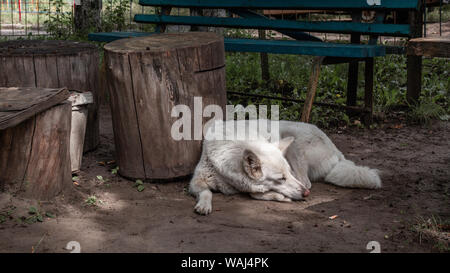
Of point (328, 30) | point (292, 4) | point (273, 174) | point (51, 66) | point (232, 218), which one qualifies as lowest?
point (232, 218)

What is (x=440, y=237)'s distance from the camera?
3.11 metres

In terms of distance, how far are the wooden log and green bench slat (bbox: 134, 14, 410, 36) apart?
339 cm

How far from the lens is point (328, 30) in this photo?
6.05 m

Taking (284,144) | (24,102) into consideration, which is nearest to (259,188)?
(284,144)

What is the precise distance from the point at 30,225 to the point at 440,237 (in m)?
2.62

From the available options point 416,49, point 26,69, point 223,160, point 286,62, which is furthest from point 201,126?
point 286,62

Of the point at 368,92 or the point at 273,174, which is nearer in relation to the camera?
the point at 273,174

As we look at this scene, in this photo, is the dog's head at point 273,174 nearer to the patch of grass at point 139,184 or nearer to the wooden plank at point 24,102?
the patch of grass at point 139,184

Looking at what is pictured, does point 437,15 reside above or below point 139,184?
above

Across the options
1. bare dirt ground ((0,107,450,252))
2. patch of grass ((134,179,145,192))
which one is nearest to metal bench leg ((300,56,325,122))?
bare dirt ground ((0,107,450,252))

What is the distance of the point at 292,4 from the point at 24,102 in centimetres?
380

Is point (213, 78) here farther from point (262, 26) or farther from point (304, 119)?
point (262, 26)

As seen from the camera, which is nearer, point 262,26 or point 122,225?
point 122,225

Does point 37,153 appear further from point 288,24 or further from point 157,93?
point 288,24
